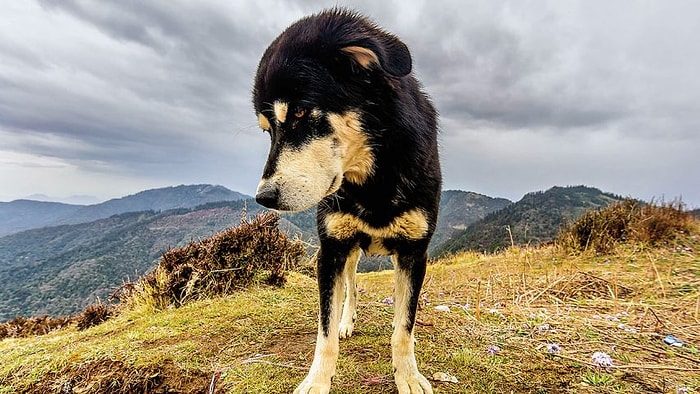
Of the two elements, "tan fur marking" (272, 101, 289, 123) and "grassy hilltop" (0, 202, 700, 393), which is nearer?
"tan fur marking" (272, 101, 289, 123)

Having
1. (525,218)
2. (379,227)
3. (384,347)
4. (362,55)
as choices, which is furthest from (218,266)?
(525,218)

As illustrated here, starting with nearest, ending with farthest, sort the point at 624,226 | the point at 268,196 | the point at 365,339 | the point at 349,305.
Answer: the point at 268,196 → the point at 365,339 → the point at 349,305 → the point at 624,226

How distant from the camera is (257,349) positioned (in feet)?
12.8

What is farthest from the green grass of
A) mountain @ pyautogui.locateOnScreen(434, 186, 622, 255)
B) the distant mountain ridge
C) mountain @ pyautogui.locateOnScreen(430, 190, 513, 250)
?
mountain @ pyautogui.locateOnScreen(430, 190, 513, 250)

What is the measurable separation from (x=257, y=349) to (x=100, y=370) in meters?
1.42

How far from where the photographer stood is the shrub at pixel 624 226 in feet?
33.6

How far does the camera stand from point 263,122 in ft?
10.1

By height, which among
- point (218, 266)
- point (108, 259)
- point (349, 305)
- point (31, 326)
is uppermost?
point (218, 266)

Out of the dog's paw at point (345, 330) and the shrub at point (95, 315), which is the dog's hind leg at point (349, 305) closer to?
the dog's paw at point (345, 330)

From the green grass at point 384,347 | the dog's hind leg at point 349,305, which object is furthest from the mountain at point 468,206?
the dog's hind leg at point 349,305

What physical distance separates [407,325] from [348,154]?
4.79 feet

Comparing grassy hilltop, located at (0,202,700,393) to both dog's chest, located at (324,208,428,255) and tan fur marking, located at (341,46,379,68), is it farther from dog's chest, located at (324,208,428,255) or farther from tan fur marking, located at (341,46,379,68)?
tan fur marking, located at (341,46,379,68)

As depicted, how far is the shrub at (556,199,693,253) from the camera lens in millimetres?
10234

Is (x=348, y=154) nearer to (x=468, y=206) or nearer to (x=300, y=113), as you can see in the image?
(x=300, y=113)
